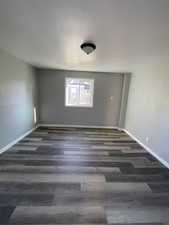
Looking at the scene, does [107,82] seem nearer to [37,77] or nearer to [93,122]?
[93,122]

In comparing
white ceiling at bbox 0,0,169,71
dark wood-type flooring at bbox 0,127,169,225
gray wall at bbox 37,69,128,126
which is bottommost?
dark wood-type flooring at bbox 0,127,169,225

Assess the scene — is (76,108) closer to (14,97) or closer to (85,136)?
(85,136)

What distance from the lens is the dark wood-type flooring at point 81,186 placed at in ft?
4.87

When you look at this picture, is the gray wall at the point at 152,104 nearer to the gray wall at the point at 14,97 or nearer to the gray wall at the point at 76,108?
the gray wall at the point at 76,108

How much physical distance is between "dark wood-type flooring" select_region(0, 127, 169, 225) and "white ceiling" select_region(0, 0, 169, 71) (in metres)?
2.25

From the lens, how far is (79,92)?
5254 millimetres

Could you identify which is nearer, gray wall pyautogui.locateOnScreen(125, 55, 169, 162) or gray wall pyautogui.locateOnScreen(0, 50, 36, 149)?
gray wall pyautogui.locateOnScreen(125, 55, 169, 162)

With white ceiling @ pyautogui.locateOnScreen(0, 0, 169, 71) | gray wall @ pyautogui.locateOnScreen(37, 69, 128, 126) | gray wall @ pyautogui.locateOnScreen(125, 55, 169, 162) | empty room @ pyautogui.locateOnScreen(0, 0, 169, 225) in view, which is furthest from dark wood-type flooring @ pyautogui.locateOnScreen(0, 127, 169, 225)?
white ceiling @ pyautogui.locateOnScreen(0, 0, 169, 71)

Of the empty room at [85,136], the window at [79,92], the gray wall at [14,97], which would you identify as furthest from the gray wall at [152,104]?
the gray wall at [14,97]

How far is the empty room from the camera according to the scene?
1444 mm

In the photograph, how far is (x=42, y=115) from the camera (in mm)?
5203

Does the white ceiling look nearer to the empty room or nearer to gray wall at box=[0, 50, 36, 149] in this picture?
the empty room

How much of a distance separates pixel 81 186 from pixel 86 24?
7.42 feet

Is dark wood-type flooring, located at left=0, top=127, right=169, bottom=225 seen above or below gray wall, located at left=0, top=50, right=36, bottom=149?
below
